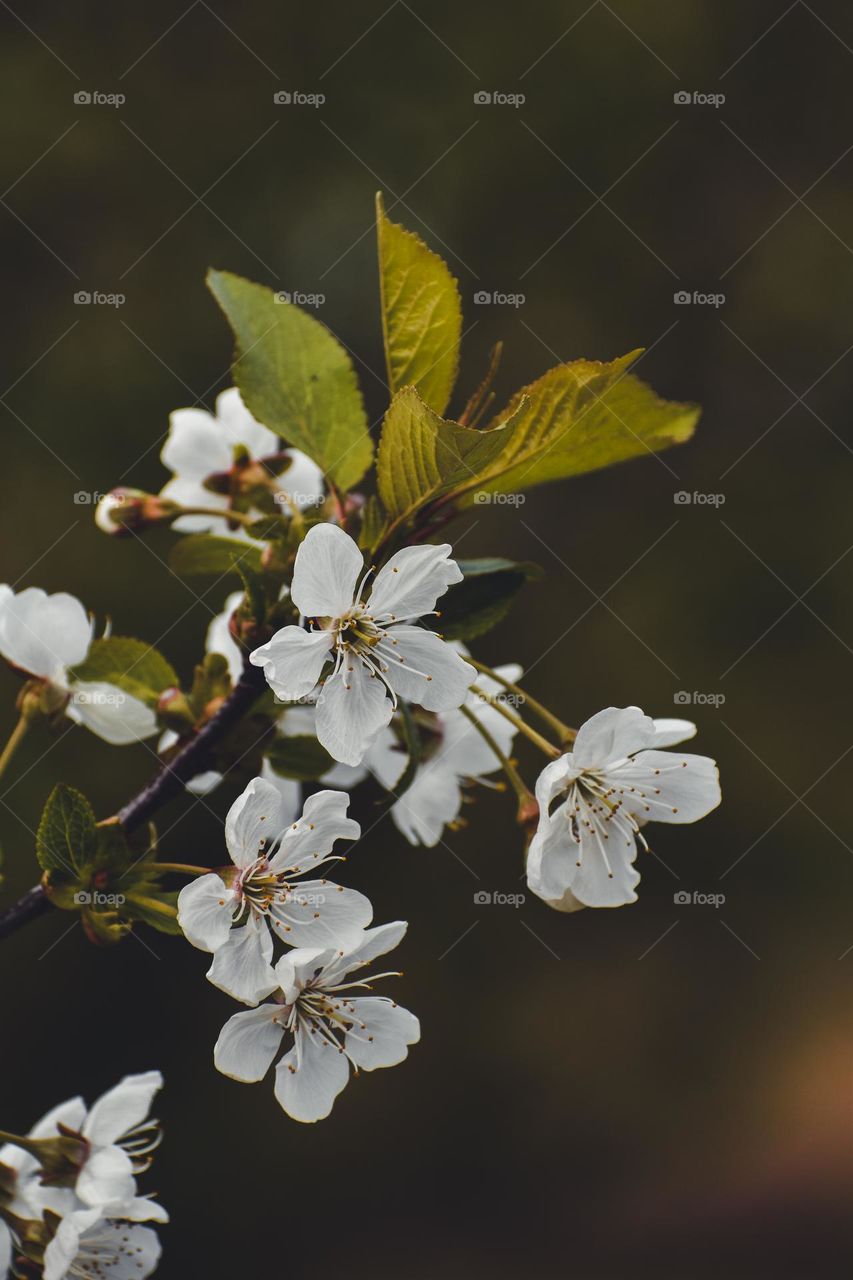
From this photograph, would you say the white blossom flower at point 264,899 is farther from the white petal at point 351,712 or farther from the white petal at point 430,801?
the white petal at point 430,801

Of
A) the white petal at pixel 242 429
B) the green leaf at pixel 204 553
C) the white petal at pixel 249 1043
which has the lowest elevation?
the white petal at pixel 249 1043

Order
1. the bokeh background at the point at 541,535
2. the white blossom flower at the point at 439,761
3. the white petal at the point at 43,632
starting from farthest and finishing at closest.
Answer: the bokeh background at the point at 541,535 → the white blossom flower at the point at 439,761 → the white petal at the point at 43,632

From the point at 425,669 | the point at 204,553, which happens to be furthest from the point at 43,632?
the point at 425,669

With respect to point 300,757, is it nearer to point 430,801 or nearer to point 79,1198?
point 430,801

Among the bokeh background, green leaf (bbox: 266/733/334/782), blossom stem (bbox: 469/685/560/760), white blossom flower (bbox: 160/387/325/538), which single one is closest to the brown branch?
green leaf (bbox: 266/733/334/782)

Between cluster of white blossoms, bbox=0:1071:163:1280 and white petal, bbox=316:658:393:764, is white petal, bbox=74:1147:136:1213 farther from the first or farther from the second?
white petal, bbox=316:658:393:764

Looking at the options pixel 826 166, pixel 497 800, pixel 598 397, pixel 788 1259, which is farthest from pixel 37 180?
pixel 788 1259

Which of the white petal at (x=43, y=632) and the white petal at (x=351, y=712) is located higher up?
the white petal at (x=351, y=712)

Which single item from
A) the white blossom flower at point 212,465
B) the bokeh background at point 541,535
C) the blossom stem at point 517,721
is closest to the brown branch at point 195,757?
the blossom stem at point 517,721
